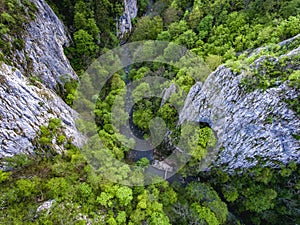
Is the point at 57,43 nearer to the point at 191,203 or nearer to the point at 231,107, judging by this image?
the point at 231,107

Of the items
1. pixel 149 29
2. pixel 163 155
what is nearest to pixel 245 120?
pixel 163 155

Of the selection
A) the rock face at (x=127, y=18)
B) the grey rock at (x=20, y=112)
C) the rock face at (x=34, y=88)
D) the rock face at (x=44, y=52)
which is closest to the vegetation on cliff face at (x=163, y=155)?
the grey rock at (x=20, y=112)

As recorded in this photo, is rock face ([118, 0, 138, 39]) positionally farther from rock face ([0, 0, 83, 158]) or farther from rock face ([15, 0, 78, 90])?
rock face ([15, 0, 78, 90])

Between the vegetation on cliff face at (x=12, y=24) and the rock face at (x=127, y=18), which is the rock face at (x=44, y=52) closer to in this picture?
the vegetation on cliff face at (x=12, y=24)

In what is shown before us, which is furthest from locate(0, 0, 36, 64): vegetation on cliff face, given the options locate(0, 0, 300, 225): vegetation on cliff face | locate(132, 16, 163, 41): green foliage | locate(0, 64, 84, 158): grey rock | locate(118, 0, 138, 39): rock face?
locate(118, 0, 138, 39): rock face

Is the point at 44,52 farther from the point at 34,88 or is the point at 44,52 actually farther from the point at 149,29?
the point at 149,29

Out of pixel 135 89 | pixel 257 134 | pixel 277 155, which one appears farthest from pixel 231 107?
pixel 135 89

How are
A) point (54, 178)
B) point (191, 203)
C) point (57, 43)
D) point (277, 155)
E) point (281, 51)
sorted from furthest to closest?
1. point (57, 43)
2. point (191, 203)
3. point (277, 155)
4. point (281, 51)
5. point (54, 178)
